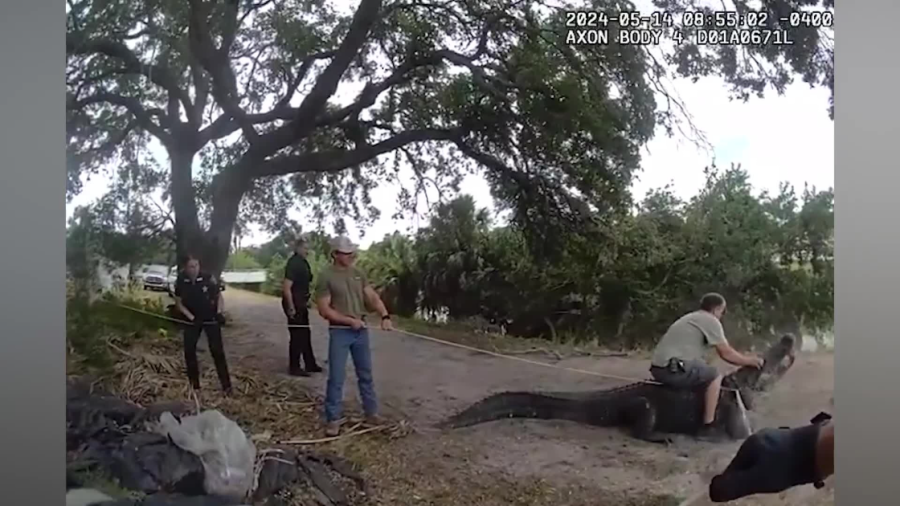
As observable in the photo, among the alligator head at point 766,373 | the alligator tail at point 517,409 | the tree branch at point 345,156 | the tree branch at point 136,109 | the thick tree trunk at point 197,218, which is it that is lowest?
the alligator tail at point 517,409

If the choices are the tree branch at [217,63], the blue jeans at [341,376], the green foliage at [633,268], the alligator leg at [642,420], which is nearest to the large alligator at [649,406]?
the alligator leg at [642,420]

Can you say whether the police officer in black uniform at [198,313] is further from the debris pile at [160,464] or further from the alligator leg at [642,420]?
the alligator leg at [642,420]

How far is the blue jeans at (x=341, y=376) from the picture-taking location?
2.43 meters

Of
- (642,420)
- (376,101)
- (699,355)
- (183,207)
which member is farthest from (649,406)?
(183,207)

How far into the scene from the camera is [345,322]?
2439 mm

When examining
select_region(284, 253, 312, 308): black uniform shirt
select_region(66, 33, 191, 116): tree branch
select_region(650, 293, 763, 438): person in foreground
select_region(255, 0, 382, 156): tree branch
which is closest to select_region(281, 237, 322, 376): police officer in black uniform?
select_region(284, 253, 312, 308): black uniform shirt

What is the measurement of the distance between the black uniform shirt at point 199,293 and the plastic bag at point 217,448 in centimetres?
30

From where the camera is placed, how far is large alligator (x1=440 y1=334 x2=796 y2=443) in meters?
2.44

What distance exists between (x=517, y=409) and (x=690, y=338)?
1.81ft
